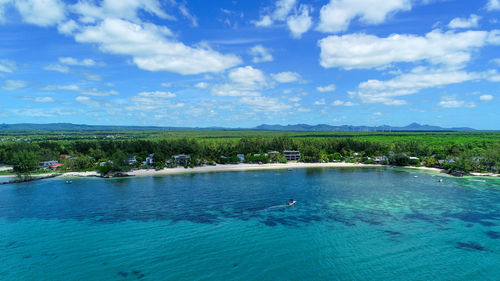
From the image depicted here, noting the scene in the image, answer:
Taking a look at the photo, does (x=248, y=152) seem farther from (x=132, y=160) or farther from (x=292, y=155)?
(x=132, y=160)

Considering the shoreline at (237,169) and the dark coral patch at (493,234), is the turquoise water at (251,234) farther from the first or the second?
the shoreline at (237,169)

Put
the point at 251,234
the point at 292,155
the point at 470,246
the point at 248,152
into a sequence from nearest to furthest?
the point at 470,246 < the point at 251,234 < the point at 292,155 < the point at 248,152

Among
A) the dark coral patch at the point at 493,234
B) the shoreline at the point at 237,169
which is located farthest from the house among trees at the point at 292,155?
the dark coral patch at the point at 493,234

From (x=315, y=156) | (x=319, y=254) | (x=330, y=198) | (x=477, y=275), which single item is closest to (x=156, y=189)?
(x=330, y=198)

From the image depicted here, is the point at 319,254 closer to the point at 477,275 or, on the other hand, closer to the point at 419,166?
the point at 477,275

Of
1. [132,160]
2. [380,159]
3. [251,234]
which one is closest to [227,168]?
[132,160]
